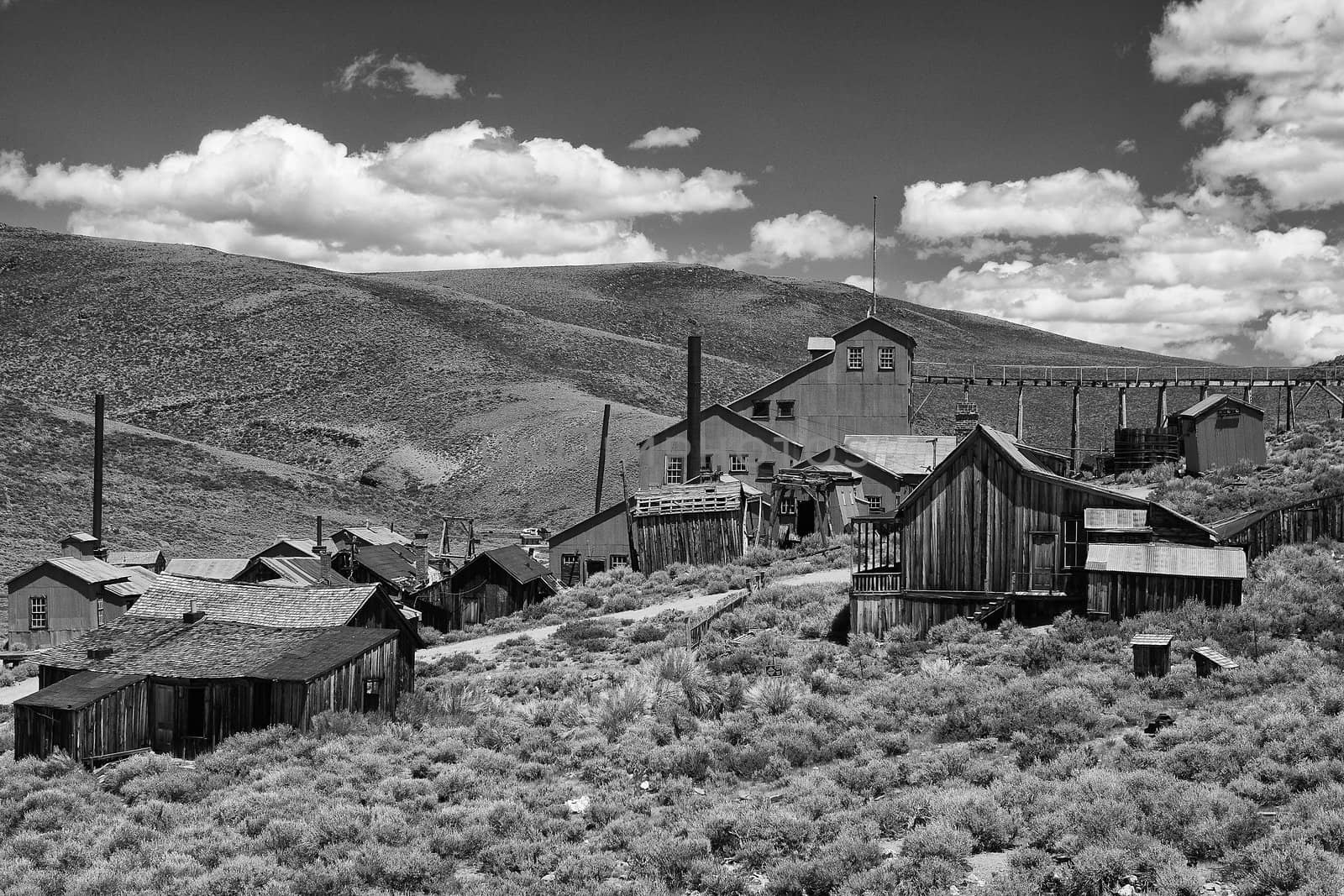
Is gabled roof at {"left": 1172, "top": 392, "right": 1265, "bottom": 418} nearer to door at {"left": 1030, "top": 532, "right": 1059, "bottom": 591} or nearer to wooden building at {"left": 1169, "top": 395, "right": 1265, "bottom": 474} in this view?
wooden building at {"left": 1169, "top": 395, "right": 1265, "bottom": 474}

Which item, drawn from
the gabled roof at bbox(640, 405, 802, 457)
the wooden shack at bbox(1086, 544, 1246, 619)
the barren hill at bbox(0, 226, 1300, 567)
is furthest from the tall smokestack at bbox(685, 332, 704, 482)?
the wooden shack at bbox(1086, 544, 1246, 619)

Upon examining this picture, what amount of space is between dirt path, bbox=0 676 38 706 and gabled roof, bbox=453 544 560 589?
1405 cm

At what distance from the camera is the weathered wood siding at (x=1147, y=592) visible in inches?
917

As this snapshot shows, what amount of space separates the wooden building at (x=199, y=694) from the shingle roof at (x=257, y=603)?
1800mm

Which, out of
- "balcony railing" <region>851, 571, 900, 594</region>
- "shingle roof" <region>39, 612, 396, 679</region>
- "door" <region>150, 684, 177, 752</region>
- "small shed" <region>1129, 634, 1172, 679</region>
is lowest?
"door" <region>150, 684, 177, 752</region>

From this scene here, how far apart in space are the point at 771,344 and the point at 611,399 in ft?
188

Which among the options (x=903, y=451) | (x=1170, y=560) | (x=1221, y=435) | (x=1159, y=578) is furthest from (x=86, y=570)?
(x=1221, y=435)

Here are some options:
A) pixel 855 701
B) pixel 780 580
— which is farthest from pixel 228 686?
pixel 780 580

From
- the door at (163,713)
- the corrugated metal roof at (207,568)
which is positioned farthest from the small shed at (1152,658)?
the corrugated metal roof at (207,568)

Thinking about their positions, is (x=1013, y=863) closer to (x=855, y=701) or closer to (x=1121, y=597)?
(x=855, y=701)

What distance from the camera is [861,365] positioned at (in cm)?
5744

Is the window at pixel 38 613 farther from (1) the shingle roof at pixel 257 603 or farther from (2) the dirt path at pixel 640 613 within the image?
Result: (2) the dirt path at pixel 640 613

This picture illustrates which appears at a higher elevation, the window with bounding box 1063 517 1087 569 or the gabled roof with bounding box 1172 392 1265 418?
the gabled roof with bounding box 1172 392 1265 418

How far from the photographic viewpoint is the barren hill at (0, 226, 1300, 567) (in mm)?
92562
